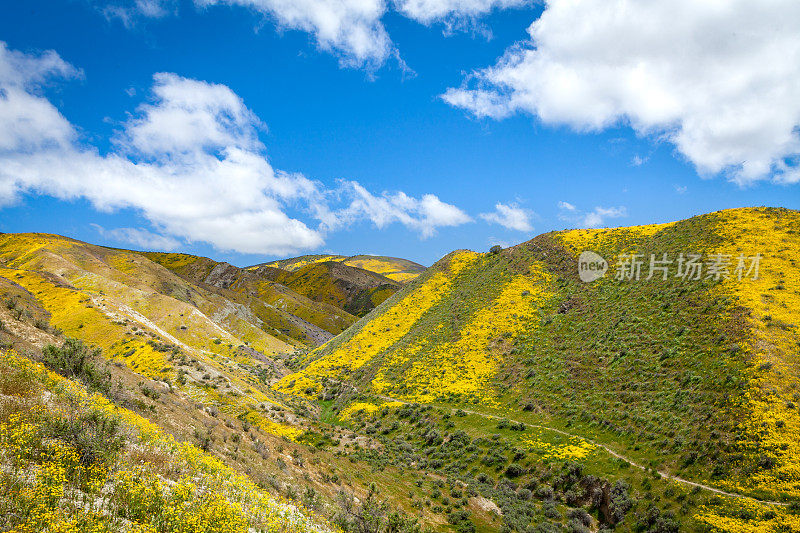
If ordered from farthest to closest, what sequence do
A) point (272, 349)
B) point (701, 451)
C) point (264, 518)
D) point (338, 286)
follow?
point (338, 286) < point (272, 349) < point (701, 451) < point (264, 518)

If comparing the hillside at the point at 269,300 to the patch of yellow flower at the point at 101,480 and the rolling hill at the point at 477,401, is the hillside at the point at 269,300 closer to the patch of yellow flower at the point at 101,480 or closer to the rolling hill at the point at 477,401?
the rolling hill at the point at 477,401

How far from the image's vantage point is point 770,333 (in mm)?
28469

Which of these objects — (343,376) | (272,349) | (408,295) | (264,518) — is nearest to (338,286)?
(272,349)

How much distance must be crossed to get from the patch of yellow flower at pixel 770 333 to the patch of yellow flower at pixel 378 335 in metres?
38.1

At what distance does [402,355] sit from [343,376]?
9.29 metres

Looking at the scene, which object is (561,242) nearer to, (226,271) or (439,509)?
(439,509)

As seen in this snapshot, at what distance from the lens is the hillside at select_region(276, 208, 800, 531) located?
21453mm

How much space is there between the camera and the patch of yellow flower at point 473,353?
41.1 m

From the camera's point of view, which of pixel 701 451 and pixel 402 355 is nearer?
pixel 701 451

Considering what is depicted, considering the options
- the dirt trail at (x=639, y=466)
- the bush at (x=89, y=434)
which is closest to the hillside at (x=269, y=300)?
the dirt trail at (x=639, y=466)

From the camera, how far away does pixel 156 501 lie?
7.70 meters

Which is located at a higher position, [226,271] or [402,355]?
[226,271]

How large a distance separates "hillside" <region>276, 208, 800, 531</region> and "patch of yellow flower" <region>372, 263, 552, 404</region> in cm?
22

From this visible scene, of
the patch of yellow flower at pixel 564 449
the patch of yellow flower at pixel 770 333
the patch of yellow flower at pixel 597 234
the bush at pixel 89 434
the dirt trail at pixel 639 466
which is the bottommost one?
the patch of yellow flower at pixel 564 449
